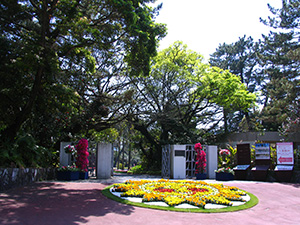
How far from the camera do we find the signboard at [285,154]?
563 inches

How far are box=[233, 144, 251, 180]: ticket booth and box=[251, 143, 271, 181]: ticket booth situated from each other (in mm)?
417

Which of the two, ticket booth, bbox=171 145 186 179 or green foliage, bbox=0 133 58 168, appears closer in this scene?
green foliage, bbox=0 133 58 168

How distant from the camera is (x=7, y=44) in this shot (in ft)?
34.3

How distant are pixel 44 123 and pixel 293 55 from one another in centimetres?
1727

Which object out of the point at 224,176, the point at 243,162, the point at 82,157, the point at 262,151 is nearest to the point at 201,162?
the point at 224,176

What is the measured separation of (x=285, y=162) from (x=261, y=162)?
1235 mm

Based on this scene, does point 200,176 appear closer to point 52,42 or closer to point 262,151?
point 262,151

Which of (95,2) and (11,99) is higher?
(95,2)

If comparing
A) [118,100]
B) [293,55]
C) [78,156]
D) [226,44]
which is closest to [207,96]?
[293,55]

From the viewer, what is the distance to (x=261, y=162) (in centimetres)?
1517

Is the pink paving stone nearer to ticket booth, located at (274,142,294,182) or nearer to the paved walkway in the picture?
the paved walkway

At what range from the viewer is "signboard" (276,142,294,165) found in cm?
1429

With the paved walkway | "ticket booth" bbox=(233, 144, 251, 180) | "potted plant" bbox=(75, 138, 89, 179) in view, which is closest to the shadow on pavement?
the paved walkway

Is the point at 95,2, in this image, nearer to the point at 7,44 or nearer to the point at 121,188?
the point at 7,44
